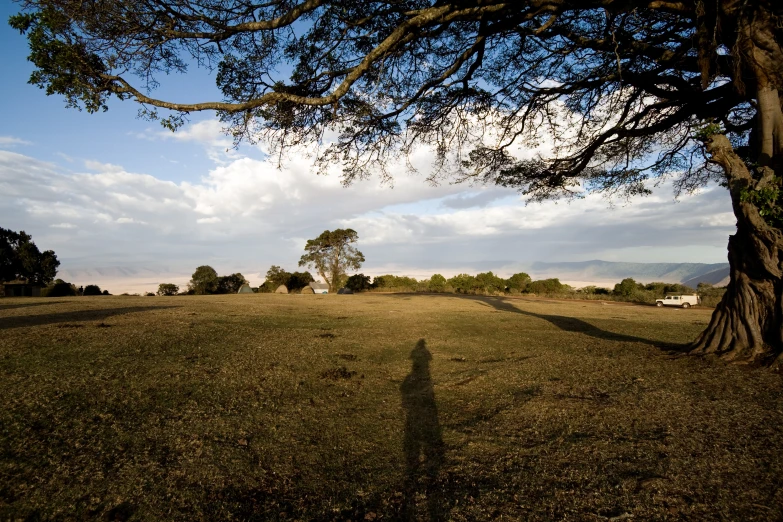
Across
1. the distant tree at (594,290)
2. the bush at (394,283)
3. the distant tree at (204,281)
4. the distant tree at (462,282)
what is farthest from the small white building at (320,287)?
the distant tree at (594,290)

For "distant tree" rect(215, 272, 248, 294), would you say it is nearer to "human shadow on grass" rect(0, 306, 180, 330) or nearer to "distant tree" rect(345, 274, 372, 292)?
"distant tree" rect(345, 274, 372, 292)

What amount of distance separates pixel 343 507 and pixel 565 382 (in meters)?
3.76

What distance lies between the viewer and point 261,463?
321 cm

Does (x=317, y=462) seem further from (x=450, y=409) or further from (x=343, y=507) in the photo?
(x=450, y=409)

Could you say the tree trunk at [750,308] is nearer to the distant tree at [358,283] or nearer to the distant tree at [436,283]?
the distant tree at [436,283]

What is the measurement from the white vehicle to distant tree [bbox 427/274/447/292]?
1828 centimetres

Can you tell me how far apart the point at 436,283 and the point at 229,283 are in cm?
2201

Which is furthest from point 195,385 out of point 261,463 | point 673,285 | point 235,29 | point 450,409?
point 673,285

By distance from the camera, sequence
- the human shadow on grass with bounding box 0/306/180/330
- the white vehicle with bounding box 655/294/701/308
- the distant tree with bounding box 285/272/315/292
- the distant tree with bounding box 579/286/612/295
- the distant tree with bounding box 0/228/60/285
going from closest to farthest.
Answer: the human shadow on grass with bounding box 0/306/180/330 < the white vehicle with bounding box 655/294/701/308 < the distant tree with bounding box 579/286/612/295 < the distant tree with bounding box 0/228/60/285 < the distant tree with bounding box 285/272/315/292

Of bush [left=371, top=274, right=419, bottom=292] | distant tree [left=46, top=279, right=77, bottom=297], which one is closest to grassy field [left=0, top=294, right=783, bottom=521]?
distant tree [left=46, top=279, right=77, bottom=297]

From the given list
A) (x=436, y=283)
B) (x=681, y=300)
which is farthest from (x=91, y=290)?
(x=681, y=300)

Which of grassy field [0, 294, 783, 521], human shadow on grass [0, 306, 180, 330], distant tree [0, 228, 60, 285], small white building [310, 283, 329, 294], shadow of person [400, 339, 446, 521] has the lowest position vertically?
shadow of person [400, 339, 446, 521]

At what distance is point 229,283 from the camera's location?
Answer: 42.5 metres

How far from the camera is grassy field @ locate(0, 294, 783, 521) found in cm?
259
